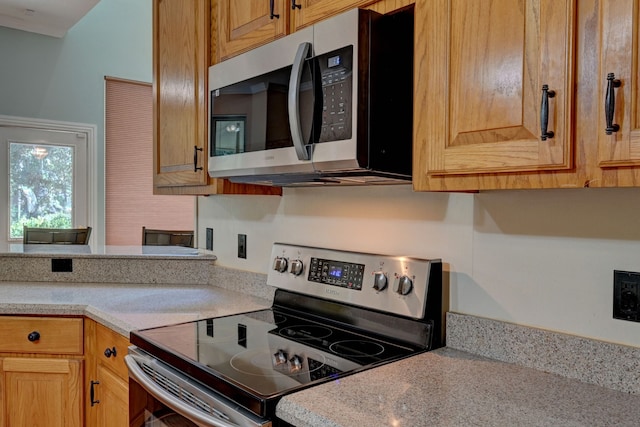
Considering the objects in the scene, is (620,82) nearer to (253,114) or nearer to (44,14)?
(253,114)

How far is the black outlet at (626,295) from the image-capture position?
3.58ft

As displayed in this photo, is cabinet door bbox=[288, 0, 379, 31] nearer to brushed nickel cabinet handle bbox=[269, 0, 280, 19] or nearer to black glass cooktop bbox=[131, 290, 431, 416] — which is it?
brushed nickel cabinet handle bbox=[269, 0, 280, 19]

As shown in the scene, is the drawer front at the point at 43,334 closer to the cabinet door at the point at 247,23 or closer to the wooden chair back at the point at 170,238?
the cabinet door at the point at 247,23

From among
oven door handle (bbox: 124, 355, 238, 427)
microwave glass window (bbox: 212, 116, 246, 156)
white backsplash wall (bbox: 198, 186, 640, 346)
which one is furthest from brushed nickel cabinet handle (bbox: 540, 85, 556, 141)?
microwave glass window (bbox: 212, 116, 246, 156)

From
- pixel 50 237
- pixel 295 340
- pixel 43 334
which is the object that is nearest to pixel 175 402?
pixel 295 340

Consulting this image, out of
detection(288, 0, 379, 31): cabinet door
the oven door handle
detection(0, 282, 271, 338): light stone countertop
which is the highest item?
detection(288, 0, 379, 31): cabinet door

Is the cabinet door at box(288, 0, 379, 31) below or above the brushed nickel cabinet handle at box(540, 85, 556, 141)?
above

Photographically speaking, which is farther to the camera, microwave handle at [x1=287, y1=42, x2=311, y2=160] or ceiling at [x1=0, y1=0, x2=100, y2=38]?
ceiling at [x1=0, y1=0, x2=100, y2=38]

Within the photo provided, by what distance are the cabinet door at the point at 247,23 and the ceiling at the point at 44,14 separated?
2.66 meters

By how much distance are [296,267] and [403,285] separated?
0.48m

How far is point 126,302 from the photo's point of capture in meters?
1.95

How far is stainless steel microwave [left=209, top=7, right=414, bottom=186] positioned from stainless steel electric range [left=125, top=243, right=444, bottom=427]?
0.31 meters

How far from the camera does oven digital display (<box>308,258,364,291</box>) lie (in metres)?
1.57

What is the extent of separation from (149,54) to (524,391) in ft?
16.6
